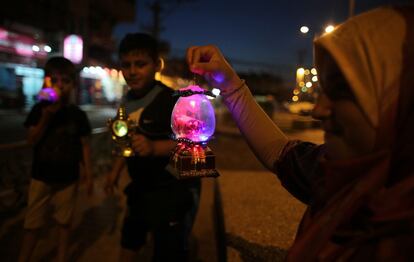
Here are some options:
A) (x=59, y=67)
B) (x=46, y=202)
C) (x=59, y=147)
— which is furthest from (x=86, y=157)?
(x=59, y=67)

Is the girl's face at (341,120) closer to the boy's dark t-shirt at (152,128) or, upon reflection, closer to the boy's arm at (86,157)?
the boy's dark t-shirt at (152,128)

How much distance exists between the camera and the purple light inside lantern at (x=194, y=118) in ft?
5.89

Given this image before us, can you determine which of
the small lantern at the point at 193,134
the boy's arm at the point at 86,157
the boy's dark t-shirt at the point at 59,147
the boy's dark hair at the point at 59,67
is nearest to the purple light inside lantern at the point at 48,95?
the boy's dark t-shirt at the point at 59,147

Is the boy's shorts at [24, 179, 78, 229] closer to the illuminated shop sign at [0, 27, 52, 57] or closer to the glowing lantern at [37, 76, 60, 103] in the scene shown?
the glowing lantern at [37, 76, 60, 103]

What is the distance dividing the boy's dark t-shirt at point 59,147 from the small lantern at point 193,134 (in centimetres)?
183

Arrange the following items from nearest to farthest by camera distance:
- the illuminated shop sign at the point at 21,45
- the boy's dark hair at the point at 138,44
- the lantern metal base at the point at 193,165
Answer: the lantern metal base at the point at 193,165, the boy's dark hair at the point at 138,44, the illuminated shop sign at the point at 21,45

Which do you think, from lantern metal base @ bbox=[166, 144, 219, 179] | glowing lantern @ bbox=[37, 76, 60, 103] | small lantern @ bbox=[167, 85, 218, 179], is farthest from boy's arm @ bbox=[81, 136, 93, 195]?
lantern metal base @ bbox=[166, 144, 219, 179]

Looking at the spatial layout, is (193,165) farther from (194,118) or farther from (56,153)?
(56,153)

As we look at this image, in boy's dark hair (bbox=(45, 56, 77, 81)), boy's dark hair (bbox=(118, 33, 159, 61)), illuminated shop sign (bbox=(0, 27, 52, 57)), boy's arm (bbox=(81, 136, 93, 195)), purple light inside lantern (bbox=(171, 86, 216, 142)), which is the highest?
illuminated shop sign (bbox=(0, 27, 52, 57))

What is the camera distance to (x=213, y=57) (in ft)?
5.40

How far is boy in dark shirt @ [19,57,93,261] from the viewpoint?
312 cm

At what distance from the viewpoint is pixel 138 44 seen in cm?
272

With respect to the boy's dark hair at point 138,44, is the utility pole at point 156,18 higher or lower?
higher

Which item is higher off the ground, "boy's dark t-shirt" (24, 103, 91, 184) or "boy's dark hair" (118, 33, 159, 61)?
"boy's dark hair" (118, 33, 159, 61)
